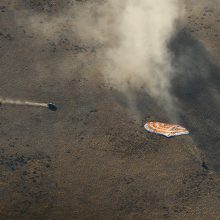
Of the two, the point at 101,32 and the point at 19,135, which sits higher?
the point at 101,32

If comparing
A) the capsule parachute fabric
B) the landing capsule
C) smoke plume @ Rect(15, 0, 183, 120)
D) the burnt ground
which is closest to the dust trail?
the landing capsule

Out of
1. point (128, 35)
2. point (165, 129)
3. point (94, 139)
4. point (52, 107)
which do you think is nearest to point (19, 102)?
point (52, 107)

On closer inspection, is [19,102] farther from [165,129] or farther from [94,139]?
[165,129]

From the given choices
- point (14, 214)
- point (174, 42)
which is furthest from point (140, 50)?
point (14, 214)

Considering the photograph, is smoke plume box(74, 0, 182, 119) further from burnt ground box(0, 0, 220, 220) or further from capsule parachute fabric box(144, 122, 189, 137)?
capsule parachute fabric box(144, 122, 189, 137)

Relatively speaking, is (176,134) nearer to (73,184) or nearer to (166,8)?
(73,184)

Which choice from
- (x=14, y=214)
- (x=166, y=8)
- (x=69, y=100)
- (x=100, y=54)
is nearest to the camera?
(x=14, y=214)

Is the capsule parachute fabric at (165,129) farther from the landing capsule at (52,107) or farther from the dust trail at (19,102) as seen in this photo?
the dust trail at (19,102)
